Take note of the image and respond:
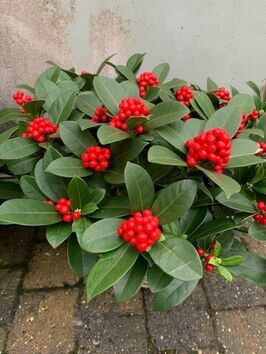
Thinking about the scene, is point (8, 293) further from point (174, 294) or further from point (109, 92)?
point (109, 92)

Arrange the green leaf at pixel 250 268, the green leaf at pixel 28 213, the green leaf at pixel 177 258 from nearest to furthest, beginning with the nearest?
the green leaf at pixel 177 258 → the green leaf at pixel 28 213 → the green leaf at pixel 250 268

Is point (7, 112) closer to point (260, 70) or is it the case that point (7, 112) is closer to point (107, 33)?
point (107, 33)

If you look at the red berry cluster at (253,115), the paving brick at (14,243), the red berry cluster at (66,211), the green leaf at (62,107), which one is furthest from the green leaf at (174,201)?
the paving brick at (14,243)

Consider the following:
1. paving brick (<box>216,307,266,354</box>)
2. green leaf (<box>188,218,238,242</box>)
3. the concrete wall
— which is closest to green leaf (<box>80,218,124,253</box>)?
green leaf (<box>188,218,238,242</box>)

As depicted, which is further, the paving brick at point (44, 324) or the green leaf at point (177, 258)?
the paving brick at point (44, 324)

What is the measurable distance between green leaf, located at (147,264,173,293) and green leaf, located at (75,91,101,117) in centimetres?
54

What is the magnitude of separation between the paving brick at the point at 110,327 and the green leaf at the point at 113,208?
599 millimetres

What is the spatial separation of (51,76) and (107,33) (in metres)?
0.60

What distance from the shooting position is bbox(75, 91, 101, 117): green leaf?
1.15 metres

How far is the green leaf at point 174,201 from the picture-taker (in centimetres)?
89

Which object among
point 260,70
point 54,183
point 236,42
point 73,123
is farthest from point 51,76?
point 260,70

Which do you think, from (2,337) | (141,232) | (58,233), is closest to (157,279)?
(141,232)

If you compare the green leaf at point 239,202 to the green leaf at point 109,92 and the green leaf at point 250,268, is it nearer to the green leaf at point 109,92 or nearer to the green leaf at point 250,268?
the green leaf at point 250,268

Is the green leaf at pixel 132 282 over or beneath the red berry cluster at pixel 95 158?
beneath
